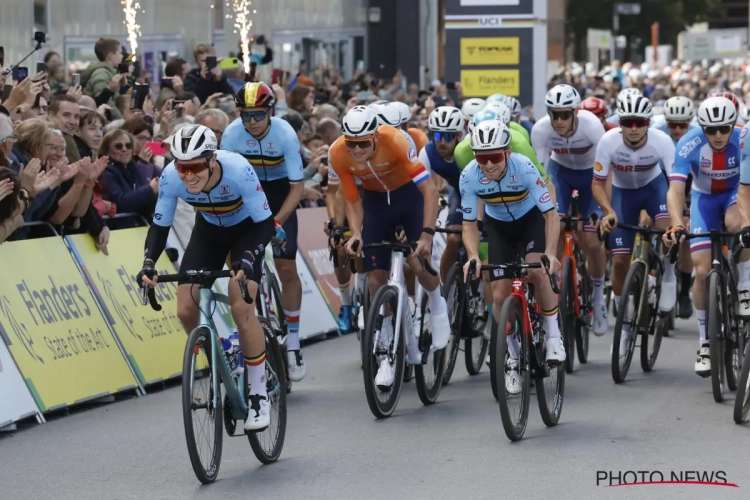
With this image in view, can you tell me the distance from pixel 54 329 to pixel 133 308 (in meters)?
1.17

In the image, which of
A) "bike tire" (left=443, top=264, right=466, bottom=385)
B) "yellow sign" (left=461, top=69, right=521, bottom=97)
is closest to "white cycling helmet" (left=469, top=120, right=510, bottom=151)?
"bike tire" (left=443, top=264, right=466, bottom=385)

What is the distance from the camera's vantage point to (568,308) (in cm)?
1162

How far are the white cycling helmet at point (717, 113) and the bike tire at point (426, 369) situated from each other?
2353 millimetres

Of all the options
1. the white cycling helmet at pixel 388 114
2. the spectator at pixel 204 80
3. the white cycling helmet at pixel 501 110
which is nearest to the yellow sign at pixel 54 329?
the white cycling helmet at pixel 388 114

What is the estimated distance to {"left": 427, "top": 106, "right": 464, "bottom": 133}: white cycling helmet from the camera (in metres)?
11.6

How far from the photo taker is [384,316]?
383 inches

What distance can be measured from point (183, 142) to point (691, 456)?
3326mm

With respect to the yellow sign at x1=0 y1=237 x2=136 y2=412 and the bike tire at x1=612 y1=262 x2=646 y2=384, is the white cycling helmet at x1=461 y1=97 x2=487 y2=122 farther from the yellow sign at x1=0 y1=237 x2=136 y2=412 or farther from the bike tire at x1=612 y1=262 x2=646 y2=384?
the yellow sign at x1=0 y1=237 x2=136 y2=412

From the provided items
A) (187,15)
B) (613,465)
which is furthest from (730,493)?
(187,15)

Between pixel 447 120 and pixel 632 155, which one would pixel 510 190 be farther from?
pixel 632 155

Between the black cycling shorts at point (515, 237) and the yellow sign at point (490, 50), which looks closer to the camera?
the black cycling shorts at point (515, 237)

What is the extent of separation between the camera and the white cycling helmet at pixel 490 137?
9.23 metres

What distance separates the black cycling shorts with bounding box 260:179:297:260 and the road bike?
2584mm

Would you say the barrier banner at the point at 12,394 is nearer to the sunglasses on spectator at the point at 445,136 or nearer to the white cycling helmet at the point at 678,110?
the sunglasses on spectator at the point at 445,136
